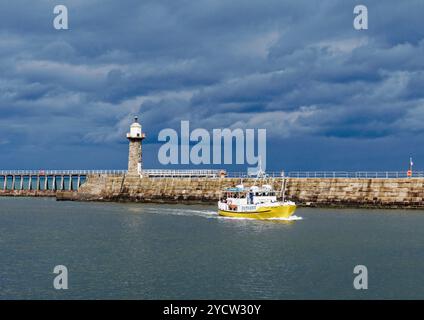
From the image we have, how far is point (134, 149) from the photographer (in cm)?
9819

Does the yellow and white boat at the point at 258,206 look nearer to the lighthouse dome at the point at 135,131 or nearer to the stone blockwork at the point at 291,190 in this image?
the stone blockwork at the point at 291,190

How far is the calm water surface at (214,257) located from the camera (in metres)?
28.1

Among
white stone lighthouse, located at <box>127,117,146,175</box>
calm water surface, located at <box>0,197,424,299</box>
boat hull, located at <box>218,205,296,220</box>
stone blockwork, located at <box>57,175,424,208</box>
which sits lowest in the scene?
calm water surface, located at <box>0,197,424,299</box>

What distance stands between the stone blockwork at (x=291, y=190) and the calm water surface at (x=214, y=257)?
820 centimetres

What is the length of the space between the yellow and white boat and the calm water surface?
216cm

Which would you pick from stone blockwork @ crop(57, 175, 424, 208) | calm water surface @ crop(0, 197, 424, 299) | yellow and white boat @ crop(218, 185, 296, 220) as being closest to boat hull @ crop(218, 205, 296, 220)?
yellow and white boat @ crop(218, 185, 296, 220)

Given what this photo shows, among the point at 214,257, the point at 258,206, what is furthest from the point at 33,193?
the point at 214,257

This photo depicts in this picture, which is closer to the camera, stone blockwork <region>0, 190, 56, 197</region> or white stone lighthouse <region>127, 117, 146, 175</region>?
white stone lighthouse <region>127, 117, 146, 175</region>

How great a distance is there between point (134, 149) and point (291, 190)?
31.5m

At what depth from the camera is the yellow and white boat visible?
5853 centimetres

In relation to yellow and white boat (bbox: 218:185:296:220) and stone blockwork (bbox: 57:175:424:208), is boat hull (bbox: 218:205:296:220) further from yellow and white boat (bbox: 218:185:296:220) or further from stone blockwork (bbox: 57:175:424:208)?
stone blockwork (bbox: 57:175:424:208)

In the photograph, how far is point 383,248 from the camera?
40156mm

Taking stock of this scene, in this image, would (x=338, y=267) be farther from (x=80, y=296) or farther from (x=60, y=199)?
(x=60, y=199)
